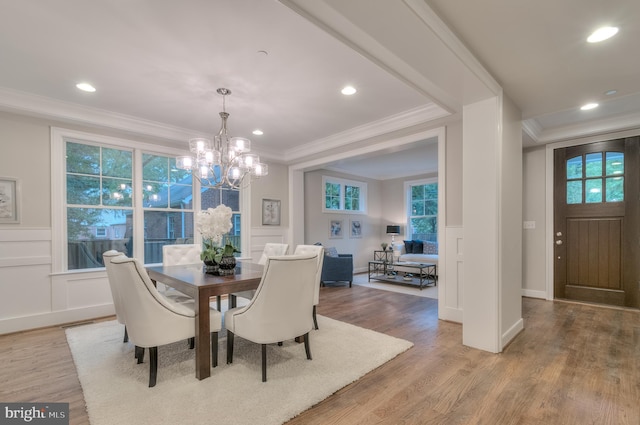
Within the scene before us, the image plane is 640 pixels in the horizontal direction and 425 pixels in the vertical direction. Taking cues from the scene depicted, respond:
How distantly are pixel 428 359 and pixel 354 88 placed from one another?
269 cm

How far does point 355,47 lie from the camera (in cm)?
212

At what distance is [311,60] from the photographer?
Answer: 2564mm

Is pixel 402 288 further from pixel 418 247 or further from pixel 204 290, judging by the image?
pixel 204 290

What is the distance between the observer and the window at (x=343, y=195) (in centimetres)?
737

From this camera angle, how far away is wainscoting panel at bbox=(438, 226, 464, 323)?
3676 millimetres

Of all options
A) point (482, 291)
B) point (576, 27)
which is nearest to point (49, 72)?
point (576, 27)

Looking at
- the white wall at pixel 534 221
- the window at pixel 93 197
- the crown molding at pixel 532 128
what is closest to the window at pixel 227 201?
the window at pixel 93 197

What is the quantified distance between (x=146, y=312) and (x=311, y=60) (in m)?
2.39

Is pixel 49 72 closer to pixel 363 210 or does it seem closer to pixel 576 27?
pixel 576 27

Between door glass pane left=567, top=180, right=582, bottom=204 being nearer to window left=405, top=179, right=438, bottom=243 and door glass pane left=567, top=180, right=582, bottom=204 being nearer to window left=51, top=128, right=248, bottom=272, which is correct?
window left=405, top=179, right=438, bottom=243

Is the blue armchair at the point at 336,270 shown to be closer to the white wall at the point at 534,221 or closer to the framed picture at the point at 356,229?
the framed picture at the point at 356,229

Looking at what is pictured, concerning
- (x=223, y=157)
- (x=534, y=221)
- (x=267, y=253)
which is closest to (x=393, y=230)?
(x=534, y=221)

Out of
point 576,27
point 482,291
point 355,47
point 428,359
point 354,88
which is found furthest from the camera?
point 354,88

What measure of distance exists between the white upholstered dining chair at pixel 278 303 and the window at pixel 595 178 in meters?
4.50
